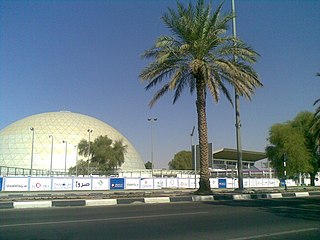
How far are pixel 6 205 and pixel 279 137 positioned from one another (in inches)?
1522

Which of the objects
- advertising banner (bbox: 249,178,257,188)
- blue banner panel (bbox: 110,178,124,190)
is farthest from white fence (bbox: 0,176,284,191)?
advertising banner (bbox: 249,178,257,188)

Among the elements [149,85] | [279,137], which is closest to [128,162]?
[279,137]

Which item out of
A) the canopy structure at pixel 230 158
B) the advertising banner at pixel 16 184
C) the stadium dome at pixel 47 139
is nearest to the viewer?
the advertising banner at pixel 16 184

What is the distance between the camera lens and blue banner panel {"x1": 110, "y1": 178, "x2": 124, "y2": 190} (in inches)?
1485

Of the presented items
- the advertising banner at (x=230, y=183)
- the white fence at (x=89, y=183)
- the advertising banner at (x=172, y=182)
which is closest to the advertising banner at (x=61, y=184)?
the white fence at (x=89, y=183)

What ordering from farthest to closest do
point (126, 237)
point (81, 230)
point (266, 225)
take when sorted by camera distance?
point (266, 225), point (81, 230), point (126, 237)

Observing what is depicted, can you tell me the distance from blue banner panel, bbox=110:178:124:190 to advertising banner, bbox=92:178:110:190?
17.0 inches

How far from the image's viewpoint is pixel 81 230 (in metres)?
8.55

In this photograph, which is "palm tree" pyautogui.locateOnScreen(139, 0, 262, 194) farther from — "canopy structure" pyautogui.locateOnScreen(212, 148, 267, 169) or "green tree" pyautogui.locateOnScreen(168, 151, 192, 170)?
"green tree" pyautogui.locateOnScreen(168, 151, 192, 170)

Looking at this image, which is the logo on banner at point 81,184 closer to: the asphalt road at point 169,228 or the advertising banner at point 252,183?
the advertising banner at point 252,183

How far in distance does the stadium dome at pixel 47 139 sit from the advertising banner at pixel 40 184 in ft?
135

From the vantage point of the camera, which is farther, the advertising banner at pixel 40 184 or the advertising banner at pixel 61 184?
the advertising banner at pixel 61 184

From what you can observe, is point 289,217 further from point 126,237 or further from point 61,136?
point 61,136

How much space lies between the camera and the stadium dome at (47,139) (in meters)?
75.1
